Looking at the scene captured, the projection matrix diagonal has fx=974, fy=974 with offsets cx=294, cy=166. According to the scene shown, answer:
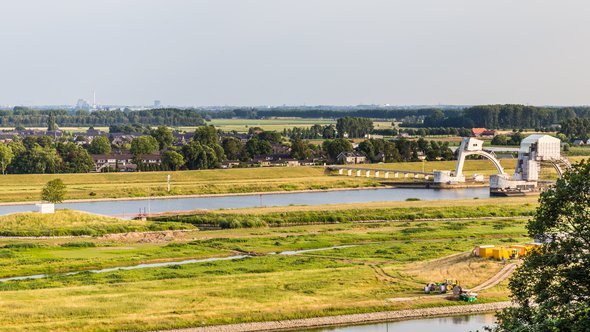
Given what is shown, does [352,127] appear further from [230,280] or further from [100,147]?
[230,280]

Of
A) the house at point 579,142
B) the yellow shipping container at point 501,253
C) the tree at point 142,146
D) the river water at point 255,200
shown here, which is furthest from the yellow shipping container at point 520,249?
the house at point 579,142

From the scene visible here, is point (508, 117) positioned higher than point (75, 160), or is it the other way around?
point (508, 117)

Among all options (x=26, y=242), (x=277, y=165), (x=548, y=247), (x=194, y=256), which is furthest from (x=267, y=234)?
(x=277, y=165)

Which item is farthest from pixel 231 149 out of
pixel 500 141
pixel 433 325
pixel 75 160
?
pixel 433 325

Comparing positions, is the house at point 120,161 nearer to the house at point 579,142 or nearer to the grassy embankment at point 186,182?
the grassy embankment at point 186,182

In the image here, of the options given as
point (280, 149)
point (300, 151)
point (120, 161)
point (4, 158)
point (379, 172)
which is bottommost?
point (379, 172)

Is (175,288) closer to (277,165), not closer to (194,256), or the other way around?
(194,256)
